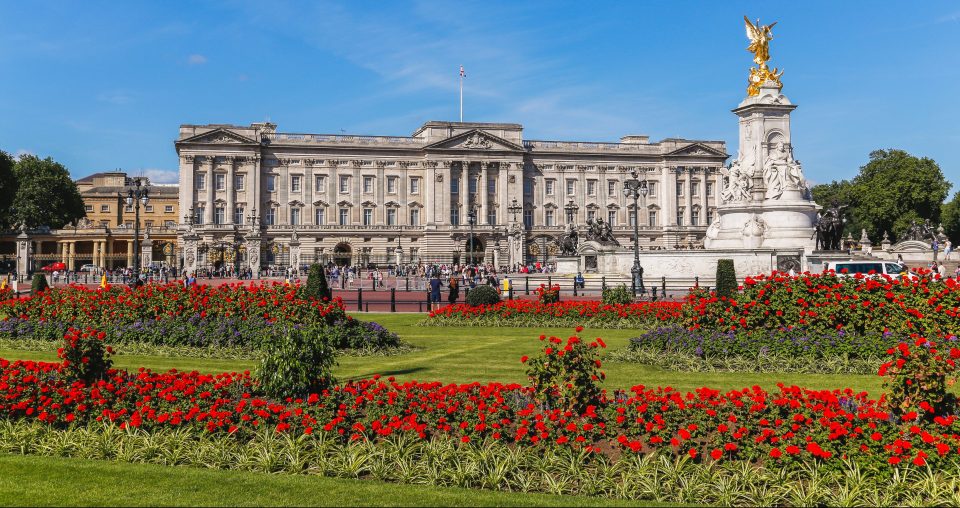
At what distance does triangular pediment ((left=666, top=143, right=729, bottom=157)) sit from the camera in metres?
96.2

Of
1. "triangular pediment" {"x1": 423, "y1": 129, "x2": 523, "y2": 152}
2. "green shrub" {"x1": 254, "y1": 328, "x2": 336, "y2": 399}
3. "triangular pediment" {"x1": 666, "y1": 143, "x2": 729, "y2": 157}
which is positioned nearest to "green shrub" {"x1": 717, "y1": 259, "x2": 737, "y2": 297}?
"green shrub" {"x1": 254, "y1": 328, "x2": 336, "y2": 399}

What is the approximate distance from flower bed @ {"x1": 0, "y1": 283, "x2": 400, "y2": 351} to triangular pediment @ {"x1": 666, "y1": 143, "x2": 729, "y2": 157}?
8451 cm

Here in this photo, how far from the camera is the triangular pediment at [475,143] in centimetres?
9019

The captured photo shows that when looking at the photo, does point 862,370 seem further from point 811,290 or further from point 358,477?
point 358,477

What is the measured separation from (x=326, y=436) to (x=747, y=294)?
938cm

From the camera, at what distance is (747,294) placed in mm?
14844

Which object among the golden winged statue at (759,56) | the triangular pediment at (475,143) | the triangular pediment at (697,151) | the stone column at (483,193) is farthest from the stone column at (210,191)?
the golden winged statue at (759,56)

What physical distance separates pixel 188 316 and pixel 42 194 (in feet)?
269

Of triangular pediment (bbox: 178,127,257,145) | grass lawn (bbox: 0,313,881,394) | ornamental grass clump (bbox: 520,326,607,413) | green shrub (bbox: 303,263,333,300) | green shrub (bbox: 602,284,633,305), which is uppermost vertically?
triangular pediment (bbox: 178,127,257,145)

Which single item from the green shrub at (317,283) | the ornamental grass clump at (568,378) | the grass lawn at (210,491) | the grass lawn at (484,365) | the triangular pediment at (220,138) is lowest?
the grass lawn at (210,491)

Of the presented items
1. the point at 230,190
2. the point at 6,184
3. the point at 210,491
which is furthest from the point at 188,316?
the point at 230,190

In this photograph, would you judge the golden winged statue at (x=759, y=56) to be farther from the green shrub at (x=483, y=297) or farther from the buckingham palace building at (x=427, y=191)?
the buckingham palace building at (x=427, y=191)

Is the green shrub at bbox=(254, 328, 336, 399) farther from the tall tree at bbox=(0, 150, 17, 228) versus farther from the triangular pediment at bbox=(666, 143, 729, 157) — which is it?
the triangular pediment at bbox=(666, 143, 729, 157)

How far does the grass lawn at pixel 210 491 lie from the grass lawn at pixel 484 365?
17.5 ft
